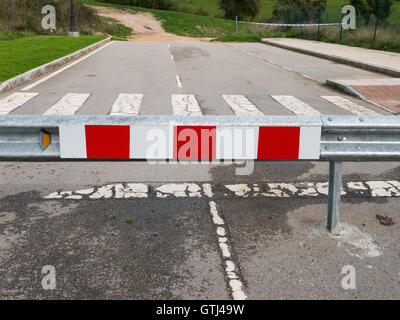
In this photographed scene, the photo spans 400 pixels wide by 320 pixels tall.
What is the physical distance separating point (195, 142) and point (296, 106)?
709 centimetres

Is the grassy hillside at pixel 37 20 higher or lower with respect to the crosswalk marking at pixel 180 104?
higher

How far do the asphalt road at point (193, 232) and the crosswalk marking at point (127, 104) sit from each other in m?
3.21

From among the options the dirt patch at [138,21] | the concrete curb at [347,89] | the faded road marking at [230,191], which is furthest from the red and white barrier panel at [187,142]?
the dirt patch at [138,21]

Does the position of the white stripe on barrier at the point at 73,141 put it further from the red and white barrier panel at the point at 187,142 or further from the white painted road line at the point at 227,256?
the white painted road line at the point at 227,256

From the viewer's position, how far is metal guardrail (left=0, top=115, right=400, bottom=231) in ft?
12.4

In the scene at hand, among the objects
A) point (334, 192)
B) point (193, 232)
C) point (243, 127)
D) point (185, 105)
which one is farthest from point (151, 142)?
point (185, 105)

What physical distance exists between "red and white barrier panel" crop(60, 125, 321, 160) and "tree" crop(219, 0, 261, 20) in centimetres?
8306

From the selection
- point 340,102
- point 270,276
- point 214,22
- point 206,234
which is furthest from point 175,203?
point 214,22

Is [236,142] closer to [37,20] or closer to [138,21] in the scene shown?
[37,20]

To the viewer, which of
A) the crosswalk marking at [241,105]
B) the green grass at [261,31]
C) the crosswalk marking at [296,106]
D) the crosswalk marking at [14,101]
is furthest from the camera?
the green grass at [261,31]

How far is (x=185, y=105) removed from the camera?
10.3m

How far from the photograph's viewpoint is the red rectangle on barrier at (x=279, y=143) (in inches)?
151

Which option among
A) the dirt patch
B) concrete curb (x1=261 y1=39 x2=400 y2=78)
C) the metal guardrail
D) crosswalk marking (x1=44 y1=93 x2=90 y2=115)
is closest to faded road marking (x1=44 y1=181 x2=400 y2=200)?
the metal guardrail

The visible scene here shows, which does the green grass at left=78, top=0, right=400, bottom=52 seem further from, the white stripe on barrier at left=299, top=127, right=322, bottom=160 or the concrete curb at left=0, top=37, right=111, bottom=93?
the white stripe on barrier at left=299, top=127, right=322, bottom=160
